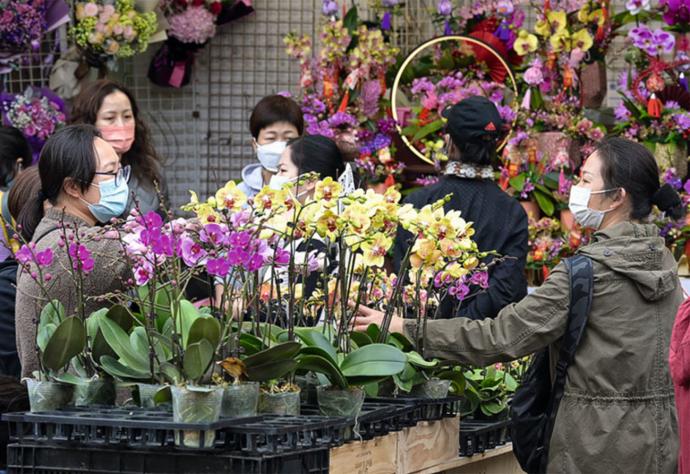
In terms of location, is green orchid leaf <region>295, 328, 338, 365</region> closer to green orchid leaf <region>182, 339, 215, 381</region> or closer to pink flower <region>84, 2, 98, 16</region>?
green orchid leaf <region>182, 339, 215, 381</region>

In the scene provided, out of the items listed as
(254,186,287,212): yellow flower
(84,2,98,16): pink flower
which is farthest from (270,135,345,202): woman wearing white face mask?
(84,2,98,16): pink flower

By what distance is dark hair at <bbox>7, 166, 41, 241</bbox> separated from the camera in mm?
4148

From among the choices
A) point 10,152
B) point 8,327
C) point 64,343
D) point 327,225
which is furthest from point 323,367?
point 10,152

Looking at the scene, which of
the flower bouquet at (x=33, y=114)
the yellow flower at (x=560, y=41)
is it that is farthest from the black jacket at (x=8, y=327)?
the yellow flower at (x=560, y=41)

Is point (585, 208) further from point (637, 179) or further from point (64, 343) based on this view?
point (64, 343)

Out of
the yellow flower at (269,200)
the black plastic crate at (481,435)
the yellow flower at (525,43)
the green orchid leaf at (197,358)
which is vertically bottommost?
the black plastic crate at (481,435)

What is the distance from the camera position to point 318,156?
16.0 feet

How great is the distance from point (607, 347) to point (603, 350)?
0.05 ft

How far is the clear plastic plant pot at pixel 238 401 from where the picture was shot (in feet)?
8.88

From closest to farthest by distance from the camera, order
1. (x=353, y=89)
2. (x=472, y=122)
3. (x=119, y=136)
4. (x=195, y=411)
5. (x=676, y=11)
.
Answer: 1. (x=195, y=411)
2. (x=472, y=122)
3. (x=119, y=136)
4. (x=676, y=11)
5. (x=353, y=89)

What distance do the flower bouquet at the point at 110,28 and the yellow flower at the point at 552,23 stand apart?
184cm

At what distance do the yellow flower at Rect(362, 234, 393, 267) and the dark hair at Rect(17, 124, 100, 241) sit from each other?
0.91 m

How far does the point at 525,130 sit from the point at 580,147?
26 centimetres

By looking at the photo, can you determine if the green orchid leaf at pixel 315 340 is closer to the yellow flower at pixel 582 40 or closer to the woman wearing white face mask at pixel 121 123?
the woman wearing white face mask at pixel 121 123
